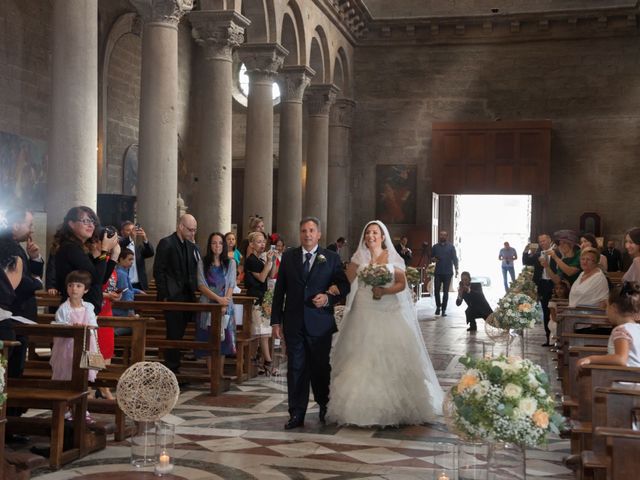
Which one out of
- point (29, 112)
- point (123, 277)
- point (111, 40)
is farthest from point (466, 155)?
point (123, 277)

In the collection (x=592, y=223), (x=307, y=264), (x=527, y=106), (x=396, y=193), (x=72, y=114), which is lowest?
(x=307, y=264)

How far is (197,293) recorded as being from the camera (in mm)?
10656

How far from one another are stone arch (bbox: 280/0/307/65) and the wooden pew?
51.7 feet

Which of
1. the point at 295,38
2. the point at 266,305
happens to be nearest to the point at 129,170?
the point at 295,38

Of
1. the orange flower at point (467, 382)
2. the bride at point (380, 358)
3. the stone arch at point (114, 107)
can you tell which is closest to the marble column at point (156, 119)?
the bride at point (380, 358)

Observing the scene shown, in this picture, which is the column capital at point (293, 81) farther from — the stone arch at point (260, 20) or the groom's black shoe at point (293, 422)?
the groom's black shoe at point (293, 422)

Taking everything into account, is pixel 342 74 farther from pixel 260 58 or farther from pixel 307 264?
pixel 307 264

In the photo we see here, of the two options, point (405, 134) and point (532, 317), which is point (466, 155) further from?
point (532, 317)

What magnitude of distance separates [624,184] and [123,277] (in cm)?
1959

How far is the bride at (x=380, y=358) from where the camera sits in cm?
760

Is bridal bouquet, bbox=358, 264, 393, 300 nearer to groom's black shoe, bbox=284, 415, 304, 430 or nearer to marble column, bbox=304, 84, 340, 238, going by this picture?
groom's black shoe, bbox=284, 415, 304, 430

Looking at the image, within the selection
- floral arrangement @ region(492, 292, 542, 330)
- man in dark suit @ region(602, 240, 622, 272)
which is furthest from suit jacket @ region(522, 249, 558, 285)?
man in dark suit @ region(602, 240, 622, 272)

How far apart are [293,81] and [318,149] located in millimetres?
2991

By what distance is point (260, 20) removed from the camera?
18688 mm
